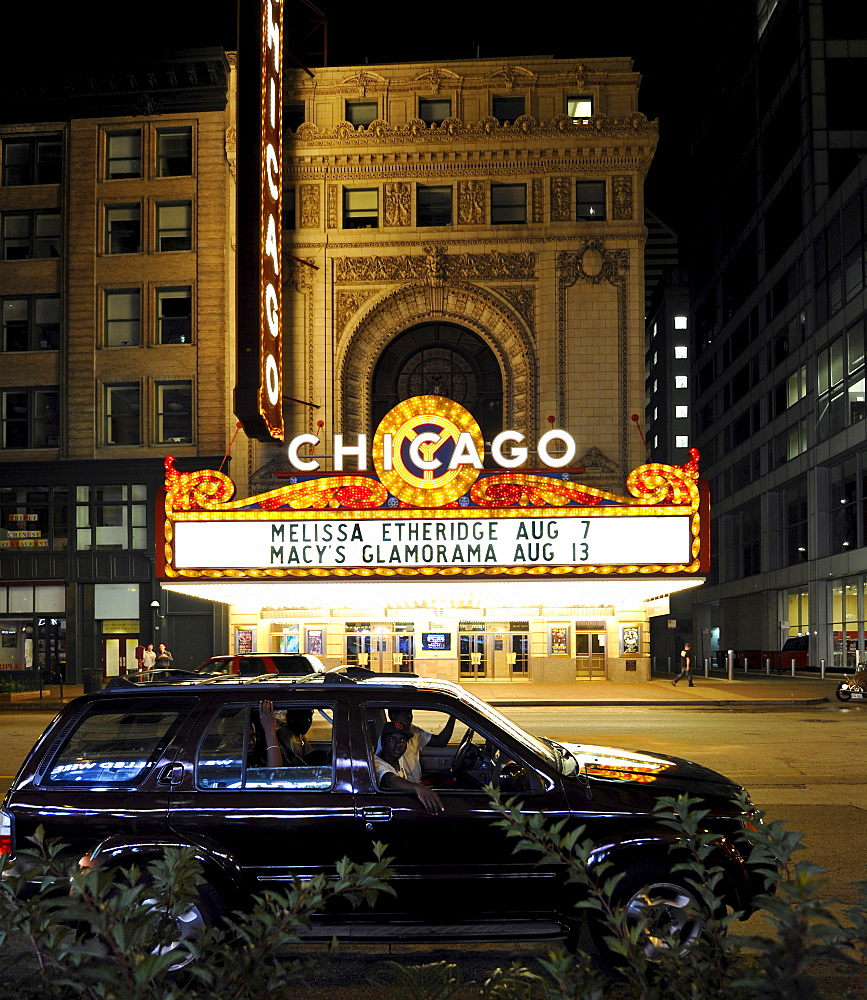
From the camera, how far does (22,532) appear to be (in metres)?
43.3

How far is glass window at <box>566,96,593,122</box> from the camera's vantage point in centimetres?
4442

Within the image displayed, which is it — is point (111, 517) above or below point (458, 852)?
above

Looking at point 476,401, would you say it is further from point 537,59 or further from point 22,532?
point 22,532

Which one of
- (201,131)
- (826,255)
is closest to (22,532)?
(201,131)

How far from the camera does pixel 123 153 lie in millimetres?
44688

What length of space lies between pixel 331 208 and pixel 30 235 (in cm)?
1313

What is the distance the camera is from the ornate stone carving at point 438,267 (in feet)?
145

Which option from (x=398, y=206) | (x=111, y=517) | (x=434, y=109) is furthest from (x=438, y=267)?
(x=111, y=517)

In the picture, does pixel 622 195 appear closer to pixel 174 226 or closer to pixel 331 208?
pixel 331 208

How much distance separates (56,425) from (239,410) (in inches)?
539

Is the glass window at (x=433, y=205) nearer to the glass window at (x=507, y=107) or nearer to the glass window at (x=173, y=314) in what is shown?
the glass window at (x=507, y=107)

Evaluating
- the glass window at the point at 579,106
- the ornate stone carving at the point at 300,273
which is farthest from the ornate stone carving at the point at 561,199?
the ornate stone carving at the point at 300,273

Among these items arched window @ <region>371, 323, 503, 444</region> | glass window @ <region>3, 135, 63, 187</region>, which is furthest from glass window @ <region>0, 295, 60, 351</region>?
arched window @ <region>371, 323, 503, 444</region>

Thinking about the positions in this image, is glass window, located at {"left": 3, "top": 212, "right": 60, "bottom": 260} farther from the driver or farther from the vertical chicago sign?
the driver
